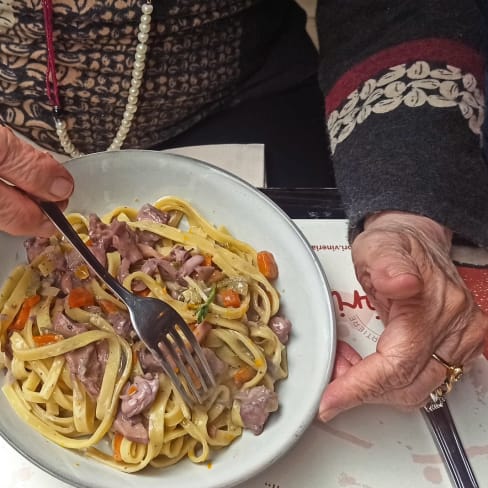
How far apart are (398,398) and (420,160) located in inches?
15.1

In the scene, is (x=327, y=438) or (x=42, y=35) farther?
(x=42, y=35)

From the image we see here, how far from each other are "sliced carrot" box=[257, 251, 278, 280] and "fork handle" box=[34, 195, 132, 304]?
24cm

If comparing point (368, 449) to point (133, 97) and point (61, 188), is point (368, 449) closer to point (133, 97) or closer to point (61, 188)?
point (61, 188)

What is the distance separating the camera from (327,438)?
970mm

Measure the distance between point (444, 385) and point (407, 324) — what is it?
13cm

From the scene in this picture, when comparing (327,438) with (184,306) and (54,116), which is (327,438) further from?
(54,116)

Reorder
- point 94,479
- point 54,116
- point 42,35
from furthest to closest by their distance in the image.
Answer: point 54,116
point 42,35
point 94,479

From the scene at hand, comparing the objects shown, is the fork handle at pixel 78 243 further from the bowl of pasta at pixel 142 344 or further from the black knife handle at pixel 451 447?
the black knife handle at pixel 451 447

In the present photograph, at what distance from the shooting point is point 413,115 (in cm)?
109

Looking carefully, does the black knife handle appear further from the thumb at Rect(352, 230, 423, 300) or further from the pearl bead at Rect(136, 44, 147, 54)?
the pearl bead at Rect(136, 44, 147, 54)

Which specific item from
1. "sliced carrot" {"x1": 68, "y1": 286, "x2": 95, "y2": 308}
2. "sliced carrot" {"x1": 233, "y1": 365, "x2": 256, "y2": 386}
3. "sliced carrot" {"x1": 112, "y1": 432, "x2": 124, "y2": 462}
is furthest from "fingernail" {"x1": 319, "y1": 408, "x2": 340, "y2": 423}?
"sliced carrot" {"x1": 68, "y1": 286, "x2": 95, "y2": 308}

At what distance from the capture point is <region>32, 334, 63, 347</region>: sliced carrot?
3.26ft

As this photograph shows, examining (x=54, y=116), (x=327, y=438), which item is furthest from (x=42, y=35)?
(x=327, y=438)

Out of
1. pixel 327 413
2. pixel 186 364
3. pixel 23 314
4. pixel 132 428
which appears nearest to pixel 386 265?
pixel 327 413
